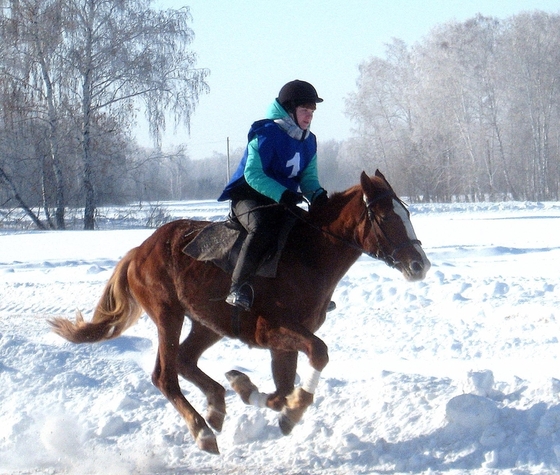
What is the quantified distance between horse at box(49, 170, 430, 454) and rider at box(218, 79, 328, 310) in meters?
0.13

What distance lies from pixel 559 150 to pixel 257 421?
44883 millimetres

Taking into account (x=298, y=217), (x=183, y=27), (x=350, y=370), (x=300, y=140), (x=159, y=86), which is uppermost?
(x=183, y=27)

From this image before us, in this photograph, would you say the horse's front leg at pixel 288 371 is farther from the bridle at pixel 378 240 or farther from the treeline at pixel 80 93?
the treeline at pixel 80 93

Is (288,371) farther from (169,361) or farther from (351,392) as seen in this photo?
(169,361)

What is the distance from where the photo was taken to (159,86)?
90.3ft

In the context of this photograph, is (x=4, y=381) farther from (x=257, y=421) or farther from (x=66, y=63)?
(x=66, y=63)

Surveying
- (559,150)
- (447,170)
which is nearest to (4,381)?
(447,170)

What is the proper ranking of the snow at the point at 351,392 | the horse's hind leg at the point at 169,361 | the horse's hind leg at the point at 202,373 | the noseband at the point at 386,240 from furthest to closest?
the horse's hind leg at the point at 169,361 < the horse's hind leg at the point at 202,373 < the snow at the point at 351,392 < the noseband at the point at 386,240

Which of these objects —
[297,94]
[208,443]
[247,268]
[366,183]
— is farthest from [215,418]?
[297,94]

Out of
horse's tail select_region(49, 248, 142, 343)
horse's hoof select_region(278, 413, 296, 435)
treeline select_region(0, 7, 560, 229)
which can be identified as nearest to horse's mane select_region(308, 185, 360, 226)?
horse's hoof select_region(278, 413, 296, 435)

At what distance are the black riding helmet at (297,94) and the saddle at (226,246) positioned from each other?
0.79 metres

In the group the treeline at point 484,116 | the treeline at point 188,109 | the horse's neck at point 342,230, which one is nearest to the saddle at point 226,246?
the horse's neck at point 342,230

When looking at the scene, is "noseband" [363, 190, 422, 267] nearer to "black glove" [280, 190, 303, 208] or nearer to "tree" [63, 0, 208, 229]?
"black glove" [280, 190, 303, 208]

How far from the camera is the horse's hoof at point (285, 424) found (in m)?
4.98
